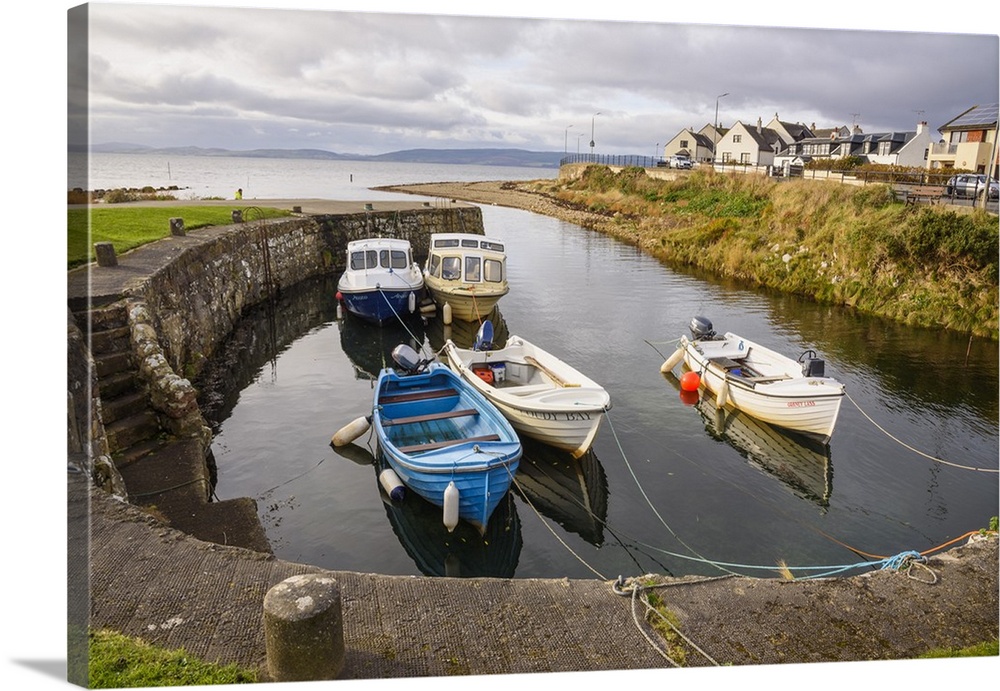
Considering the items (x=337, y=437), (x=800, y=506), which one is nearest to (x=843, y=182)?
(x=800, y=506)

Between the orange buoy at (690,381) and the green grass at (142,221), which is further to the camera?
the green grass at (142,221)

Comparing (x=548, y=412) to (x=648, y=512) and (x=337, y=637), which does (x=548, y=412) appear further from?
(x=337, y=637)

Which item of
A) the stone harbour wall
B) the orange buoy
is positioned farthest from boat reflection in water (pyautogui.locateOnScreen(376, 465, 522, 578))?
the orange buoy

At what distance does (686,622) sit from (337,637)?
2.80 meters

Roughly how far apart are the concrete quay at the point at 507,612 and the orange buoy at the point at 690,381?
8.61 meters

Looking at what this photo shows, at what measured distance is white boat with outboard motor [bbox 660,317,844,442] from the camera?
12.2 metres

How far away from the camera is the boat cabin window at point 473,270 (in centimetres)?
2090

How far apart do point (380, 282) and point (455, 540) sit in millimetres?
12783

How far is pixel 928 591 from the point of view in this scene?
608 cm

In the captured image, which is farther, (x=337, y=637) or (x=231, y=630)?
(x=231, y=630)

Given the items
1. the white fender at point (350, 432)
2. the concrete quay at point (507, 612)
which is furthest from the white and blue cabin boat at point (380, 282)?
the concrete quay at point (507, 612)

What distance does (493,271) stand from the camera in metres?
21.0

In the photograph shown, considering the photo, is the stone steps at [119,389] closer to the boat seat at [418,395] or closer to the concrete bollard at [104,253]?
the concrete bollard at [104,253]

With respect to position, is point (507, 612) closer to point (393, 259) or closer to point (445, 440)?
point (445, 440)
